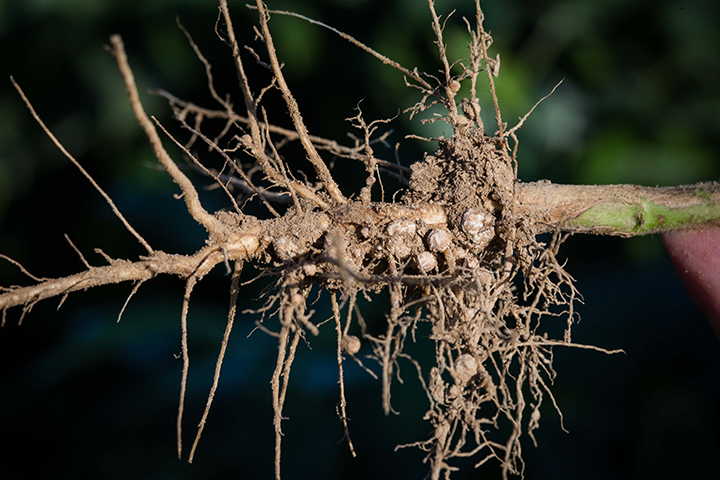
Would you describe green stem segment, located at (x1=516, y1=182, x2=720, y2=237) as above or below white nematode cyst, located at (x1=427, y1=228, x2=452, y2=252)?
above

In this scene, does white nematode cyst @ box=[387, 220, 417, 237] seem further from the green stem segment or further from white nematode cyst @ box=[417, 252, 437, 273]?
the green stem segment

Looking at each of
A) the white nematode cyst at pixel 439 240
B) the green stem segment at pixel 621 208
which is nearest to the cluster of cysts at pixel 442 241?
the white nematode cyst at pixel 439 240

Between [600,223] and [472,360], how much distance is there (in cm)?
38

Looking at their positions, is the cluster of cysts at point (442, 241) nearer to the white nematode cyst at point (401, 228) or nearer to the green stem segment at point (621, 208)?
the white nematode cyst at point (401, 228)

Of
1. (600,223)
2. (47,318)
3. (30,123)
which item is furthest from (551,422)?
(30,123)

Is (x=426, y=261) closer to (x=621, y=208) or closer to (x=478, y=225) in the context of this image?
(x=478, y=225)

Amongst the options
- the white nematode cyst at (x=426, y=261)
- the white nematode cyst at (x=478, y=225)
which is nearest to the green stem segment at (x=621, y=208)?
the white nematode cyst at (x=478, y=225)

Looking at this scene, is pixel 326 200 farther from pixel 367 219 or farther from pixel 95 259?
pixel 95 259

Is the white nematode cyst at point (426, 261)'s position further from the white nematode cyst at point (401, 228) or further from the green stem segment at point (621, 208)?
the green stem segment at point (621, 208)

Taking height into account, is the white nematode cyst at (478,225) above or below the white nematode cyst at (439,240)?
above

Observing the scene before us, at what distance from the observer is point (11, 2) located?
140cm

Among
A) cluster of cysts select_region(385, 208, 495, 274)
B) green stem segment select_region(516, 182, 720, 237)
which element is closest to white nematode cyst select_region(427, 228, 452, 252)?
cluster of cysts select_region(385, 208, 495, 274)

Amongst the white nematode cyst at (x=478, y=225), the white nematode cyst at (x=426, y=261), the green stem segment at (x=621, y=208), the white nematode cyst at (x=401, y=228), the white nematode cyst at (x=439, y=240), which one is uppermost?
the green stem segment at (x=621, y=208)

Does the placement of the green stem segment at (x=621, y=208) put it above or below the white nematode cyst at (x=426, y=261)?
above
